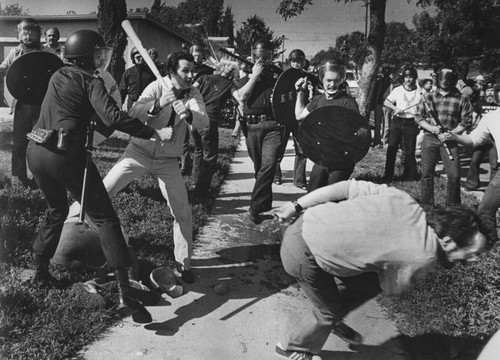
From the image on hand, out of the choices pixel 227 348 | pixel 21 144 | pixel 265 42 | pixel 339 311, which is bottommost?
pixel 227 348

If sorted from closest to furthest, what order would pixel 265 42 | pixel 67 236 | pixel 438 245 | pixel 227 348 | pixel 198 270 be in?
pixel 438 245, pixel 227 348, pixel 67 236, pixel 198 270, pixel 265 42

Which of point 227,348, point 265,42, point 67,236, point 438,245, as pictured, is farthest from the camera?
point 265,42

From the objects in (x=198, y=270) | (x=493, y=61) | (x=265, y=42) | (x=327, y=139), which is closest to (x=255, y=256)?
(x=198, y=270)

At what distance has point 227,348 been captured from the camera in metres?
3.17

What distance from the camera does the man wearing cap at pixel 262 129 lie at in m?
5.70

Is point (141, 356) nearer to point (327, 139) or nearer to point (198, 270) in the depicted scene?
point (198, 270)

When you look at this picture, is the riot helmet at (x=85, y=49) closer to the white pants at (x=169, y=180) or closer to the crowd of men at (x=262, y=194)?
the crowd of men at (x=262, y=194)

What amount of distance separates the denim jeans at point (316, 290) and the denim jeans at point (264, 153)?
276 centimetres

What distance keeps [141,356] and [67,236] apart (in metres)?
1.33

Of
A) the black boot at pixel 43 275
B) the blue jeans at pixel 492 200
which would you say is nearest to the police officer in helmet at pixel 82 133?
the black boot at pixel 43 275

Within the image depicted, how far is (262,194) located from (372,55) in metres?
6.20

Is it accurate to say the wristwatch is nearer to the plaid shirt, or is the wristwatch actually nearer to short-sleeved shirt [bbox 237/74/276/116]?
short-sleeved shirt [bbox 237/74/276/116]

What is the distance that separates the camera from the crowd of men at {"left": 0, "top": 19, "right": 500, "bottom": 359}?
238cm

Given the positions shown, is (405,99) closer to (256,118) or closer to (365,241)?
(256,118)
